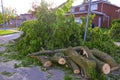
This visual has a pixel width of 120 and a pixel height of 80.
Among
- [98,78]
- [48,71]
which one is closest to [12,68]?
[48,71]

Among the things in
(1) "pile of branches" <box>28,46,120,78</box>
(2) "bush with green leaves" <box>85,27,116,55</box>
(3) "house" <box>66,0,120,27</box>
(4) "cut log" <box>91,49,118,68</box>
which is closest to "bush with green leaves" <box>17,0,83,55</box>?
(2) "bush with green leaves" <box>85,27,116,55</box>

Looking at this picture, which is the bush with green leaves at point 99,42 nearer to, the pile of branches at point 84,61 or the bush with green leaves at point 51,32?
the bush with green leaves at point 51,32

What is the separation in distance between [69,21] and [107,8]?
1957cm

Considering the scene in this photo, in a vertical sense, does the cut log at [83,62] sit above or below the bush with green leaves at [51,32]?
below

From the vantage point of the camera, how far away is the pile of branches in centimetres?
457

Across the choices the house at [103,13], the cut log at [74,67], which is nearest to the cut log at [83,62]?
the cut log at [74,67]

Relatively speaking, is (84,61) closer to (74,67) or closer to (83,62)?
(83,62)

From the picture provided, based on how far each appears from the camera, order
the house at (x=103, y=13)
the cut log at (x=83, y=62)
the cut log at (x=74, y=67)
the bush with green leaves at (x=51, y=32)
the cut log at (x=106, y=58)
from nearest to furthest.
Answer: the cut log at (x=83, y=62) < the cut log at (x=74, y=67) < the cut log at (x=106, y=58) < the bush with green leaves at (x=51, y=32) < the house at (x=103, y=13)

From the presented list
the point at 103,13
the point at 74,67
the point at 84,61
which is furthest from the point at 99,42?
the point at 103,13

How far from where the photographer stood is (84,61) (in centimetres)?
462

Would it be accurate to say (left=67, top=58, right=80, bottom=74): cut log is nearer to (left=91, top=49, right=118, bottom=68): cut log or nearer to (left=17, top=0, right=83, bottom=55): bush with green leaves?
(left=91, top=49, right=118, bottom=68): cut log

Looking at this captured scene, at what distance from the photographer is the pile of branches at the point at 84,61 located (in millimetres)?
4572

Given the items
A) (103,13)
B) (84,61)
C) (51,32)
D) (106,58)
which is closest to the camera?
(84,61)

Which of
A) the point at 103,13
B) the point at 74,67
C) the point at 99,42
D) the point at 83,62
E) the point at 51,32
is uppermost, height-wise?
the point at 103,13
